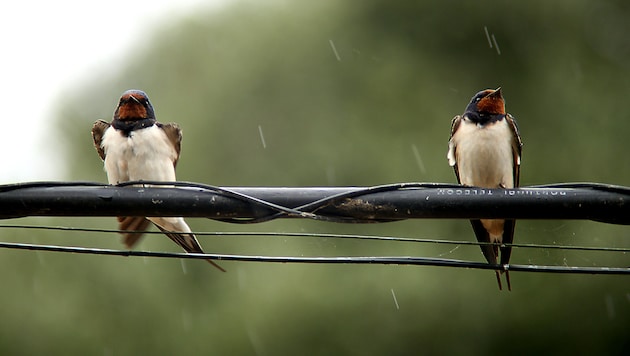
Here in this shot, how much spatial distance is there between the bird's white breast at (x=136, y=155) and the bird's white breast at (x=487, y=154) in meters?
1.94

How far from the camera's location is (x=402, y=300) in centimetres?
1739

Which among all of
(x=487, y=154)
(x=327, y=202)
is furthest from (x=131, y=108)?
(x=487, y=154)

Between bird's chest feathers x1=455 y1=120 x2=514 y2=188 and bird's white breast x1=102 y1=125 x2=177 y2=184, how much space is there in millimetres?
1939

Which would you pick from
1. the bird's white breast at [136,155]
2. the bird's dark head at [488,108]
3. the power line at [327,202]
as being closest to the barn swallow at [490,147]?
the bird's dark head at [488,108]

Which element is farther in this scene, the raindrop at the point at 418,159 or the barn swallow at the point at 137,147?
the raindrop at the point at 418,159

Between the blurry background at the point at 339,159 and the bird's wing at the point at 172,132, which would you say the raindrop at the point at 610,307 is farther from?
the bird's wing at the point at 172,132

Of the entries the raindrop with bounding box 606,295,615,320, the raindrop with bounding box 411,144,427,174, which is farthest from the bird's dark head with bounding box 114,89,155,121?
the raindrop with bounding box 606,295,615,320

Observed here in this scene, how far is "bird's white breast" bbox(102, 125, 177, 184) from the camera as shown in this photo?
221 inches

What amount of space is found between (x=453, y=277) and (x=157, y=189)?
576 inches

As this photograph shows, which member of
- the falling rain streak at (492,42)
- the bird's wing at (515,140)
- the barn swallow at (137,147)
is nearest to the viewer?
the barn swallow at (137,147)

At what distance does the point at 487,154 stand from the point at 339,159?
14.1 meters

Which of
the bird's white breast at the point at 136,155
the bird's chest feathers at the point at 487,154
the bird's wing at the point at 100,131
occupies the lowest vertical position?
the bird's chest feathers at the point at 487,154

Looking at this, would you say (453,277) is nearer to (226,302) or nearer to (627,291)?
(627,291)

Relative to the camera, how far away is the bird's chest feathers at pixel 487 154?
582 centimetres
